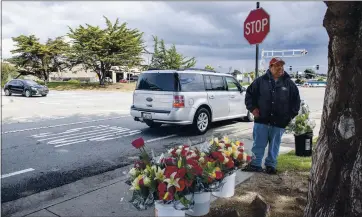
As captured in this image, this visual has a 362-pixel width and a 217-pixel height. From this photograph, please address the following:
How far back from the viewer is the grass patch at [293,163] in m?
5.01

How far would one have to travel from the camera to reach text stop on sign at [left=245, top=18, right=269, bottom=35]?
10461 mm

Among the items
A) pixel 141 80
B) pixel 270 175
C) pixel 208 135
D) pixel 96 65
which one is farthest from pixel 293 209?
pixel 96 65

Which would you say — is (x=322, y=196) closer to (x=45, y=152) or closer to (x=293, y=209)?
(x=293, y=209)

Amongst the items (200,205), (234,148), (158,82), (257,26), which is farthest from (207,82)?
(200,205)

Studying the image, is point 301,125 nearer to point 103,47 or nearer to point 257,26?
point 257,26

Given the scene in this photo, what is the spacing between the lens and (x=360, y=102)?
2.56m

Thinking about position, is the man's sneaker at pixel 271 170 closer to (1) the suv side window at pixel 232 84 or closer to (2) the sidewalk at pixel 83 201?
(2) the sidewalk at pixel 83 201

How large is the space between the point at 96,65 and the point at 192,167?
133 feet

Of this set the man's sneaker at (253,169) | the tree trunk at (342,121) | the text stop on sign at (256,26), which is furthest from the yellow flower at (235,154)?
the text stop on sign at (256,26)

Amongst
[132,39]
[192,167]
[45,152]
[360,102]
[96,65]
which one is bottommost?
[45,152]

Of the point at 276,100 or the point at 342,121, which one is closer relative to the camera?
the point at 342,121

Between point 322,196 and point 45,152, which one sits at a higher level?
point 322,196

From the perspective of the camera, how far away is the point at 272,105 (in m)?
4.66

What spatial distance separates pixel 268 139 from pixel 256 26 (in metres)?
6.91
